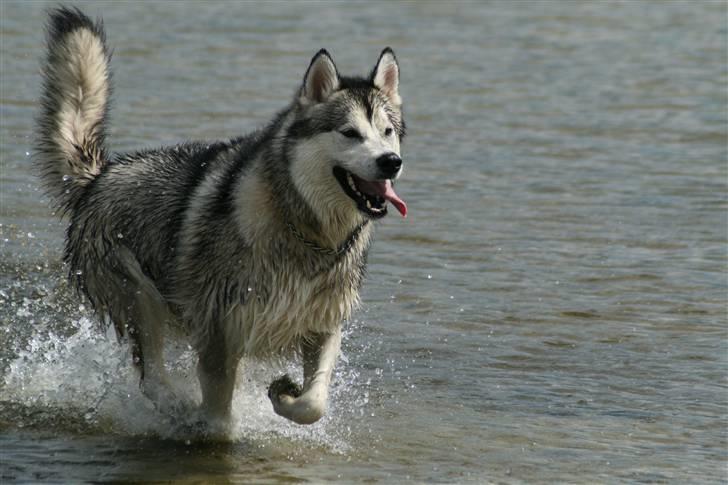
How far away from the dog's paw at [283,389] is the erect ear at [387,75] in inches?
51.8

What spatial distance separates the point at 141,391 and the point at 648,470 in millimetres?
2374

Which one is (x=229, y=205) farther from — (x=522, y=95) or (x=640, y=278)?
(x=522, y=95)

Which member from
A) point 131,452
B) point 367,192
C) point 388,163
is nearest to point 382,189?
point 367,192

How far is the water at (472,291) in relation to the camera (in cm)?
599

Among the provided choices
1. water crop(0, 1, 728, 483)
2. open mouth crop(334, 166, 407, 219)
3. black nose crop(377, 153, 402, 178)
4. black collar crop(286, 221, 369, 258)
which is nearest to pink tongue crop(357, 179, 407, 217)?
open mouth crop(334, 166, 407, 219)

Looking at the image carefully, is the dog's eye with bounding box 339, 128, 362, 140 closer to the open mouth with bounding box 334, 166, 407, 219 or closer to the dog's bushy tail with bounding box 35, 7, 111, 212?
the open mouth with bounding box 334, 166, 407, 219

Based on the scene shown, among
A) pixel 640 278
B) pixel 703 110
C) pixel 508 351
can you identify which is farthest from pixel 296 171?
pixel 703 110

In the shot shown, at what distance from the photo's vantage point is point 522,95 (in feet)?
49.8

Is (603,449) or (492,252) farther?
(492,252)

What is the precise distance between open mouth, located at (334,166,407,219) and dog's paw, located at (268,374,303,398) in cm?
88

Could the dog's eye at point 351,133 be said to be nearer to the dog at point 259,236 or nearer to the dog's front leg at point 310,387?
the dog at point 259,236

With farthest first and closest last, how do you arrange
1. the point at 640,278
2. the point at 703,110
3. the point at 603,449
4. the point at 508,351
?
the point at 703,110, the point at 640,278, the point at 508,351, the point at 603,449

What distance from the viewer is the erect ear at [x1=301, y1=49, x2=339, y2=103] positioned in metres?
5.74

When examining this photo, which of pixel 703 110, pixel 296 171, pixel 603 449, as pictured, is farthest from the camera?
pixel 703 110
